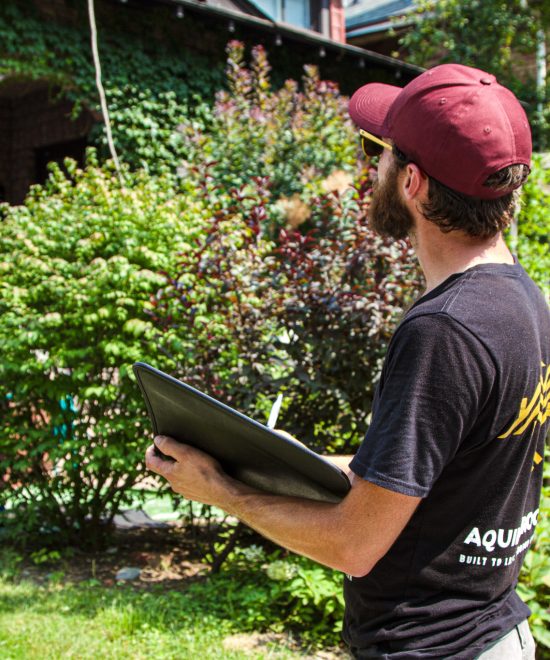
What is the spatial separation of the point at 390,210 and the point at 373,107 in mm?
234

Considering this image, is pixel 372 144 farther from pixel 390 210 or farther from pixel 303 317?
pixel 303 317

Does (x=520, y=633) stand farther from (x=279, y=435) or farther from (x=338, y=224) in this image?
(x=338, y=224)

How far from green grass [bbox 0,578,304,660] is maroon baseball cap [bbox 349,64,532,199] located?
275 cm

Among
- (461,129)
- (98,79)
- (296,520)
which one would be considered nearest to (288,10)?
(98,79)

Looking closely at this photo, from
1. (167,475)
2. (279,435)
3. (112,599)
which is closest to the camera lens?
(279,435)

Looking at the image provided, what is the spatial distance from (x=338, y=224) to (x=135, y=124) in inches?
265

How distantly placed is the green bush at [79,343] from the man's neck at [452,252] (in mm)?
3228

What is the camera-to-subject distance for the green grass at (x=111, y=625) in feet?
11.7

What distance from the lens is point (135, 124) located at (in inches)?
404

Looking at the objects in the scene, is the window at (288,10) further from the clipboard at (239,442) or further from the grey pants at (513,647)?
the grey pants at (513,647)

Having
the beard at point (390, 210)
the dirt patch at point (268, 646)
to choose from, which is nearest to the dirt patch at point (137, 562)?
the dirt patch at point (268, 646)

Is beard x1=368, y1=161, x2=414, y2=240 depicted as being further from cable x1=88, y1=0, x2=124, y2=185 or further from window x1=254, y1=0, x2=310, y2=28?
window x1=254, y1=0, x2=310, y2=28

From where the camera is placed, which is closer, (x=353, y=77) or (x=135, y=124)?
(x=135, y=124)

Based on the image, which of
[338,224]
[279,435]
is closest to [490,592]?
[279,435]
